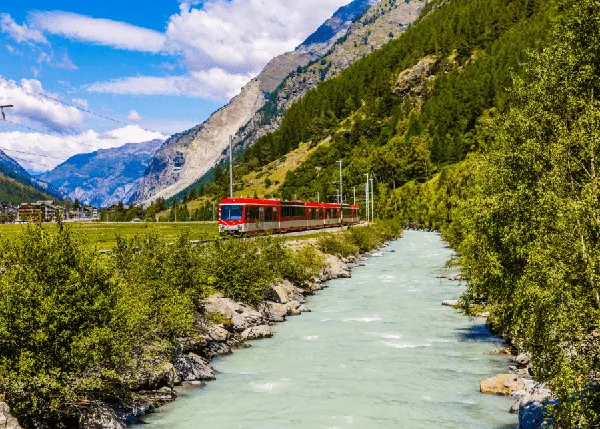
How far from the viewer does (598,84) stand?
16422mm

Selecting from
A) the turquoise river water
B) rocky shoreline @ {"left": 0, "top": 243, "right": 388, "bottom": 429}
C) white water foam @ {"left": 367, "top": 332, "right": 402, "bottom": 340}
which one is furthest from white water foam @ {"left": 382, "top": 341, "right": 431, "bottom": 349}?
rocky shoreline @ {"left": 0, "top": 243, "right": 388, "bottom": 429}

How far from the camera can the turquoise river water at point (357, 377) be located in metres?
16.2

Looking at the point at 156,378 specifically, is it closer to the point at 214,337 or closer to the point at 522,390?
the point at 214,337

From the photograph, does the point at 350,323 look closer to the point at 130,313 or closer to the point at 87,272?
the point at 130,313

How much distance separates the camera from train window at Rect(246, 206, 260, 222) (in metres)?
51.3

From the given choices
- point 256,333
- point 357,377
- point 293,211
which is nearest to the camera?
point 357,377

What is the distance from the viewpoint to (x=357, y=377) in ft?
67.1

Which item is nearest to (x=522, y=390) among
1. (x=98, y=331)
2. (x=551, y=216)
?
(x=551, y=216)

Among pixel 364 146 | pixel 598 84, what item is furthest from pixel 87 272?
pixel 364 146

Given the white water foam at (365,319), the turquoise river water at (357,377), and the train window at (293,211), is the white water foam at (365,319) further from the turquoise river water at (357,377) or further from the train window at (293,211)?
the train window at (293,211)

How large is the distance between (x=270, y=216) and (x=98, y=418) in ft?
147

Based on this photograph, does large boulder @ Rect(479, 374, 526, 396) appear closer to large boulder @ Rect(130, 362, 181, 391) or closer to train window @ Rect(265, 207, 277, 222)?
large boulder @ Rect(130, 362, 181, 391)

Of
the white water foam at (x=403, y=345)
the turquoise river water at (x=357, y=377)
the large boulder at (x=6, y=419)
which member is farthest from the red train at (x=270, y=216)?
the large boulder at (x=6, y=419)

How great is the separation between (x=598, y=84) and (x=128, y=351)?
1688 cm
